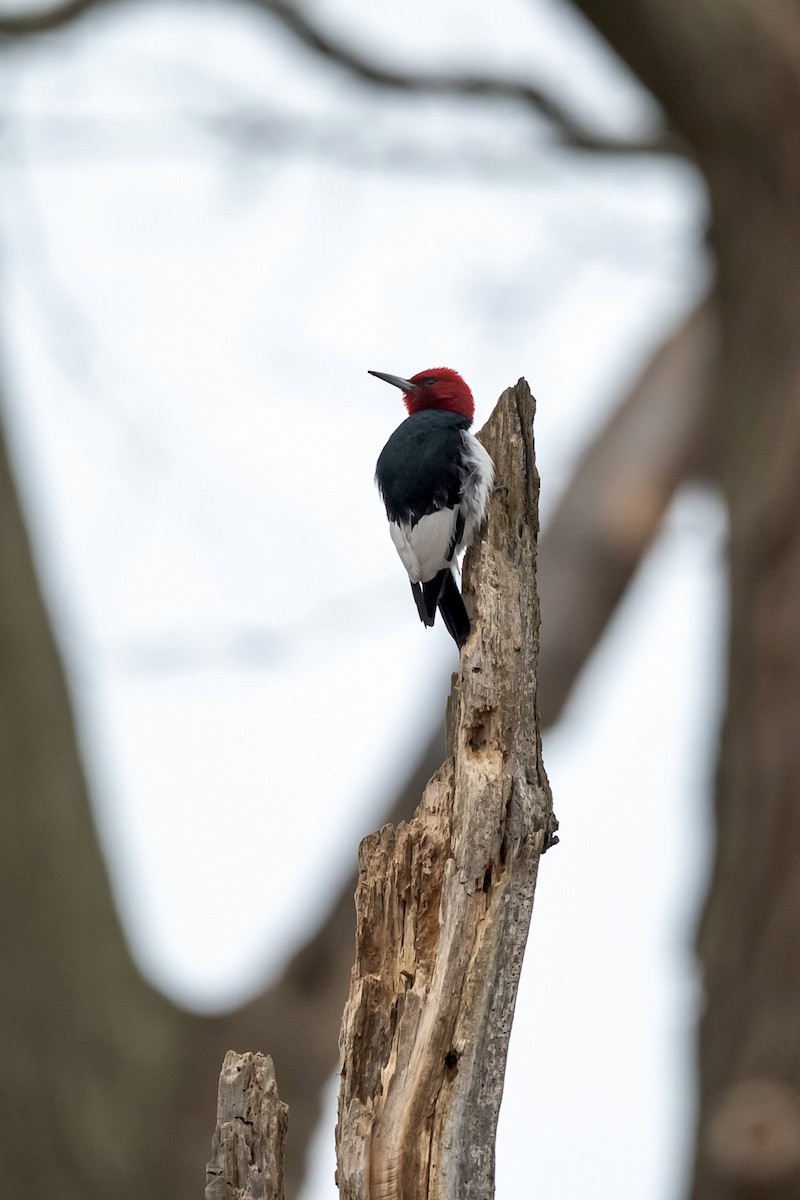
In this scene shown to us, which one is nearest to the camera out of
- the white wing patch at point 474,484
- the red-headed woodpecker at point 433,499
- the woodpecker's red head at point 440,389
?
the white wing patch at point 474,484

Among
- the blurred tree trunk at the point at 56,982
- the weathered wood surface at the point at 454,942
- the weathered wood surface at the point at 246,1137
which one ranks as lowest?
the weathered wood surface at the point at 246,1137

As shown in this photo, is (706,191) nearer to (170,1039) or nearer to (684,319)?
(684,319)

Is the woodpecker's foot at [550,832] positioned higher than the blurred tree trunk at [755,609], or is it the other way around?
the blurred tree trunk at [755,609]

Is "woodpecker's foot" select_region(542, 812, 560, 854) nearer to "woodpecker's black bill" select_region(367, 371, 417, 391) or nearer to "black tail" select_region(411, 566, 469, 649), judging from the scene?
"black tail" select_region(411, 566, 469, 649)

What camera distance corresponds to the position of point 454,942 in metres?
2.56

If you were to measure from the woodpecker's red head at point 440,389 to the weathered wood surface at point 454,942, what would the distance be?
6.94 ft

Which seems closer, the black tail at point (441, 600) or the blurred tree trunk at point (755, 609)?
the black tail at point (441, 600)

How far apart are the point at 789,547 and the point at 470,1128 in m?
2.77

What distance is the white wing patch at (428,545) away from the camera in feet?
13.4

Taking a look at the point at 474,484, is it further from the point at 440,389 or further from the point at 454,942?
the point at 454,942

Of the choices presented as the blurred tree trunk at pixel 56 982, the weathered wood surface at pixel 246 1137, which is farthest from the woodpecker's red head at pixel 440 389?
the weathered wood surface at pixel 246 1137

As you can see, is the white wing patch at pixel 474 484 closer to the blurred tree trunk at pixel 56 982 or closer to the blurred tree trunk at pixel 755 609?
the blurred tree trunk at pixel 755 609

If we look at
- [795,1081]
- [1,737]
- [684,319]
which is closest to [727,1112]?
[795,1081]

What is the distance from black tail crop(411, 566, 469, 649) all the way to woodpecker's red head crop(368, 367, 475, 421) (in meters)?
0.85
